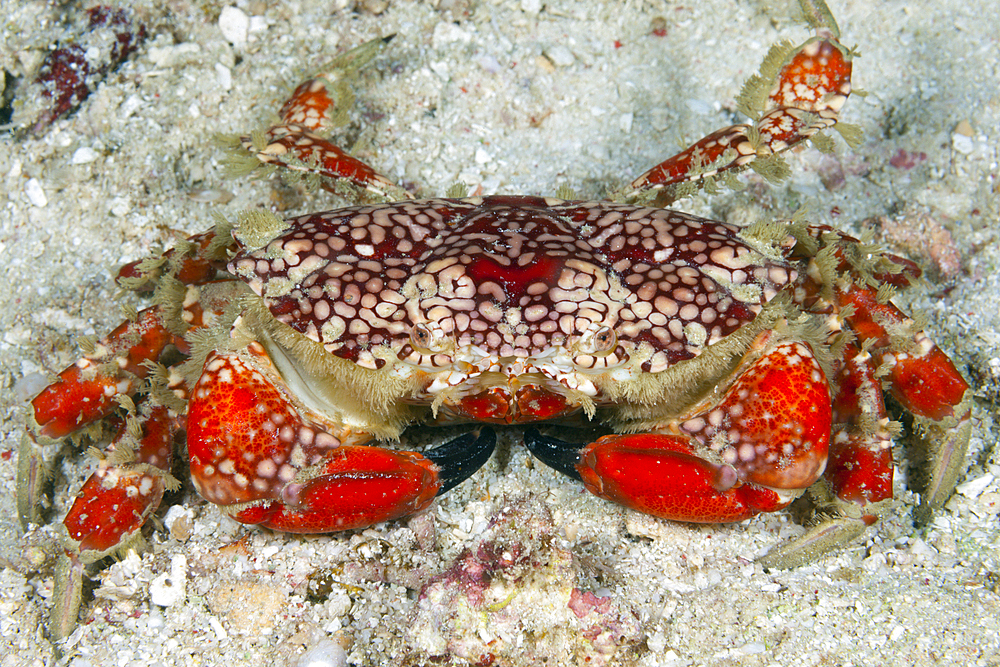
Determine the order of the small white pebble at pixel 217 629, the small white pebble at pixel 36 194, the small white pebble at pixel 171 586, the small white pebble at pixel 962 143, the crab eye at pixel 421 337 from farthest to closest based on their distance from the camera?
the small white pebble at pixel 962 143 < the small white pebble at pixel 36 194 < the small white pebble at pixel 171 586 < the small white pebble at pixel 217 629 < the crab eye at pixel 421 337

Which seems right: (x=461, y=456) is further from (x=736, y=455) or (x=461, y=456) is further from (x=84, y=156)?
(x=84, y=156)

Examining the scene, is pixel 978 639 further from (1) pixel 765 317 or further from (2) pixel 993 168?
(2) pixel 993 168

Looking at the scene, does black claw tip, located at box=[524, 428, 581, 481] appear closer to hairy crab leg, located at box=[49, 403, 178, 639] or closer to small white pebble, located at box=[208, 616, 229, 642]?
small white pebble, located at box=[208, 616, 229, 642]

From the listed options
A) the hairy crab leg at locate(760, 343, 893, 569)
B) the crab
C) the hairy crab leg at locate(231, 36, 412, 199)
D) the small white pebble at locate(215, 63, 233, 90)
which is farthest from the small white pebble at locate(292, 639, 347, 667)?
the small white pebble at locate(215, 63, 233, 90)

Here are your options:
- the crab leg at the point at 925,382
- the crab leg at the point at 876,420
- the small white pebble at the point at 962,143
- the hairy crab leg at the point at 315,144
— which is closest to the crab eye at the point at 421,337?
the hairy crab leg at the point at 315,144

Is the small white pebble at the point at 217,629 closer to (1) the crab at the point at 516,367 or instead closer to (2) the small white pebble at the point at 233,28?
(1) the crab at the point at 516,367

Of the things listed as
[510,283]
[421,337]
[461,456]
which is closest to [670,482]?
[461,456]
